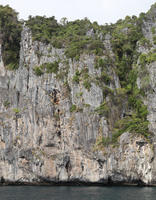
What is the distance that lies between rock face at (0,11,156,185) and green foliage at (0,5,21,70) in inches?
101

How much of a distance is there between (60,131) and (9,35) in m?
19.0

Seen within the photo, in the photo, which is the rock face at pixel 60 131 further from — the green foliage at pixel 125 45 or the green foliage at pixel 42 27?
the green foliage at pixel 125 45

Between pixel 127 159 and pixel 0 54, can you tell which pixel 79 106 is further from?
pixel 0 54

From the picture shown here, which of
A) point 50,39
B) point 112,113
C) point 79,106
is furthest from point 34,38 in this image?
point 112,113

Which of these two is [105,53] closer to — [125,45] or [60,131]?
[125,45]

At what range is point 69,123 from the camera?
126 ft

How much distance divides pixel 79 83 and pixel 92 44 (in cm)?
695

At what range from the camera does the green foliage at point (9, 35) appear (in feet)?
150

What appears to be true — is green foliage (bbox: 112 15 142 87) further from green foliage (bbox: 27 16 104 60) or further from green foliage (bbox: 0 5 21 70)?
green foliage (bbox: 0 5 21 70)

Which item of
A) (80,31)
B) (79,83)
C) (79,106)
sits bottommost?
(79,106)

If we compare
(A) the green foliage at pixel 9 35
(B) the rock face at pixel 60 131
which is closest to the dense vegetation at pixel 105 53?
(A) the green foliage at pixel 9 35

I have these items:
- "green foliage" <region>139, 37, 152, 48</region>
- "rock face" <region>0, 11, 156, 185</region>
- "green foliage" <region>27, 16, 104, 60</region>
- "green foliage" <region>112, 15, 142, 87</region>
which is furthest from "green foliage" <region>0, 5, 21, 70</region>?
"green foliage" <region>139, 37, 152, 48</region>

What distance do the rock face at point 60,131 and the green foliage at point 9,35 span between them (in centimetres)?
256

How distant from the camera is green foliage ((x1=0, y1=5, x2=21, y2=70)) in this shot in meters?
45.7
